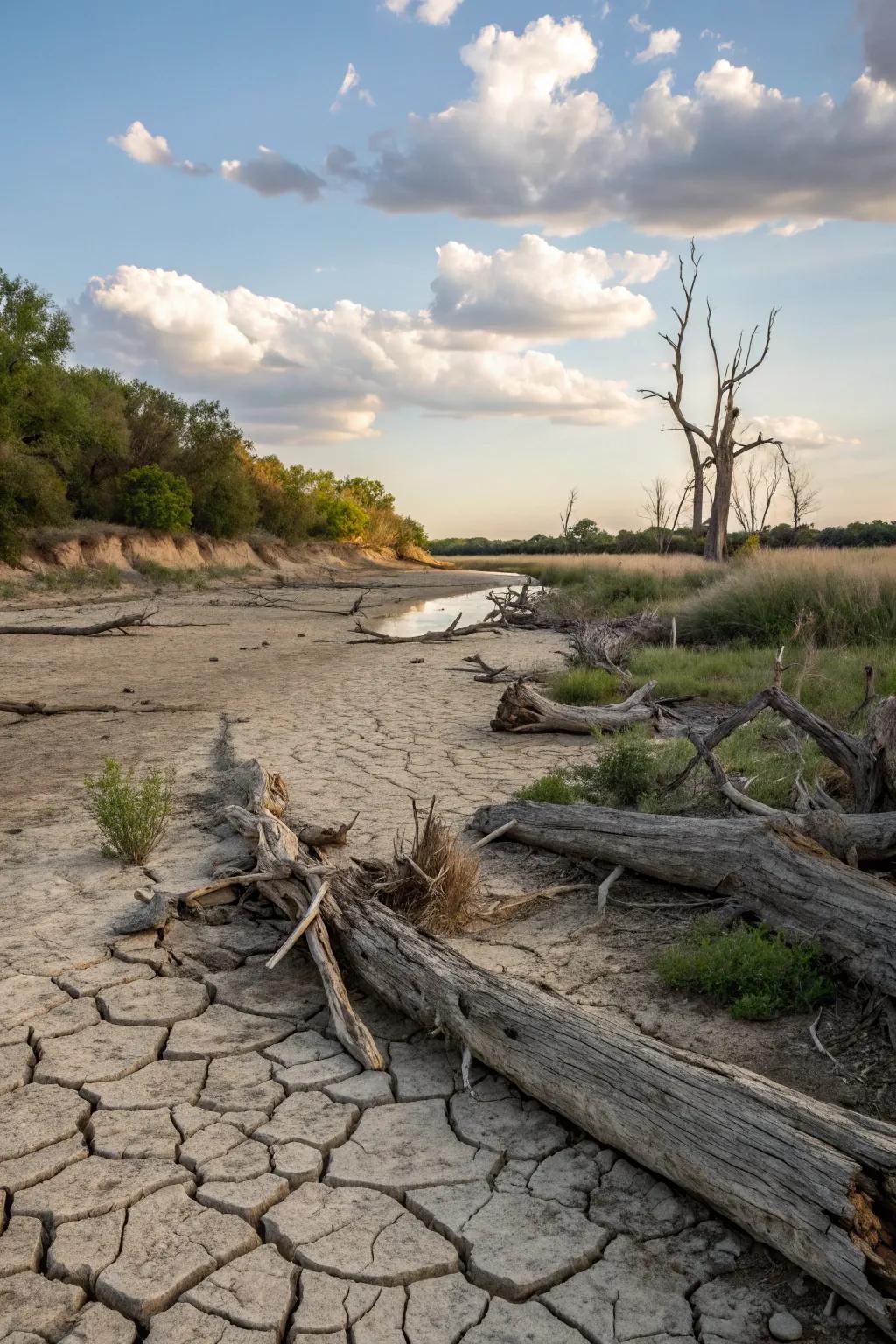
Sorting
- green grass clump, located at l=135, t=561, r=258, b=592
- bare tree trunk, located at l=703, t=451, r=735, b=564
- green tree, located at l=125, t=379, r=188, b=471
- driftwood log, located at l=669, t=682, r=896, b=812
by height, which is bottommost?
driftwood log, located at l=669, t=682, r=896, b=812

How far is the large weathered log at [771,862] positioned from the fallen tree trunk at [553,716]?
11.0 feet

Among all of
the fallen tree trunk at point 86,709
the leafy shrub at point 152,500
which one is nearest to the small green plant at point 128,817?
the fallen tree trunk at point 86,709

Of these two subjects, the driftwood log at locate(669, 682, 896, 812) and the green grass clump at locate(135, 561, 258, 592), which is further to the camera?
the green grass clump at locate(135, 561, 258, 592)

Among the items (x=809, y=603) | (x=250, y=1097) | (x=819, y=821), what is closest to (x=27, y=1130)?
(x=250, y=1097)

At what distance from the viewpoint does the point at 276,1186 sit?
8.95 feet

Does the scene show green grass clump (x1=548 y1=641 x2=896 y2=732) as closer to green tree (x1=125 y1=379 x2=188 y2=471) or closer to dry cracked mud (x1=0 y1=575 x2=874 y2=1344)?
dry cracked mud (x1=0 y1=575 x2=874 y2=1344)

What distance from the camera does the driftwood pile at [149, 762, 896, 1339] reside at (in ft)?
7.23

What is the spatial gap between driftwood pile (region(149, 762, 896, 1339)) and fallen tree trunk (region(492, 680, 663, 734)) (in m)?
4.11

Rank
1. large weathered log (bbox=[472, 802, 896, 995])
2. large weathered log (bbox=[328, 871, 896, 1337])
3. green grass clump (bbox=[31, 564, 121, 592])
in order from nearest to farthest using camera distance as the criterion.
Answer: large weathered log (bbox=[328, 871, 896, 1337]) → large weathered log (bbox=[472, 802, 896, 995]) → green grass clump (bbox=[31, 564, 121, 592])

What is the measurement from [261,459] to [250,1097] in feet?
197

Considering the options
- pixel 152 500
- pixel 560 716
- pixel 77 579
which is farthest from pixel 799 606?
pixel 152 500

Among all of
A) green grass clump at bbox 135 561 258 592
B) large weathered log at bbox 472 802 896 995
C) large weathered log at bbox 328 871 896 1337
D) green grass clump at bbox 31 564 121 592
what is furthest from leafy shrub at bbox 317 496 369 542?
large weathered log at bbox 328 871 896 1337

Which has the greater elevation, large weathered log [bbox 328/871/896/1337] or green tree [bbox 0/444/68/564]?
green tree [bbox 0/444/68/564]

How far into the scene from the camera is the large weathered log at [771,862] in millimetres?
3570
